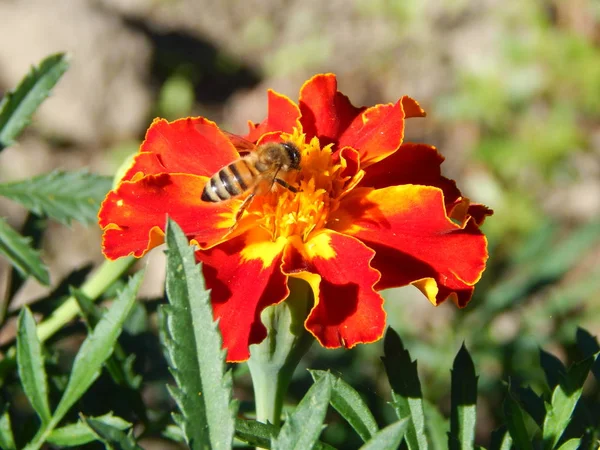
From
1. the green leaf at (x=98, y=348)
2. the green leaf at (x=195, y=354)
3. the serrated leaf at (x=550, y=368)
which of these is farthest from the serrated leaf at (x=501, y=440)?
the green leaf at (x=98, y=348)

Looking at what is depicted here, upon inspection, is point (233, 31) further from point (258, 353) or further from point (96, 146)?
point (258, 353)

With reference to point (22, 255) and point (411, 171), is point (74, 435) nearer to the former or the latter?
point (22, 255)

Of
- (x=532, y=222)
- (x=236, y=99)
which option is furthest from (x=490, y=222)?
(x=236, y=99)

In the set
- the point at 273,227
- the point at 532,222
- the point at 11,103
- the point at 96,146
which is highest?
the point at 11,103

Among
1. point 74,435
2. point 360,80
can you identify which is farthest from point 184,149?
point 360,80

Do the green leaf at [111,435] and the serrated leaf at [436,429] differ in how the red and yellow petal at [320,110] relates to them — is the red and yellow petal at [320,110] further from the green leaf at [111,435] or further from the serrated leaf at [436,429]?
the green leaf at [111,435]
